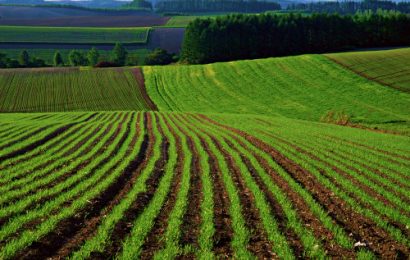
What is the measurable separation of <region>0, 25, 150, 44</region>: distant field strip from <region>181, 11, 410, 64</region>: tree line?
196 ft

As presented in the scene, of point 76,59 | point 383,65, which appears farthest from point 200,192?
point 76,59

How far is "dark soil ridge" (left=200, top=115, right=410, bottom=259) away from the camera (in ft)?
33.6

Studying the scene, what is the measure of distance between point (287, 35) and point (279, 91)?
4459cm

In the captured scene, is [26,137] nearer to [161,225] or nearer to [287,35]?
[161,225]

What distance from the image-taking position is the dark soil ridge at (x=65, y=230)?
9.23 meters

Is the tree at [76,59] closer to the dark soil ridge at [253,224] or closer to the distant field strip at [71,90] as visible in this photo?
the distant field strip at [71,90]

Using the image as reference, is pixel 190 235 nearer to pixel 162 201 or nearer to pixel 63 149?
pixel 162 201

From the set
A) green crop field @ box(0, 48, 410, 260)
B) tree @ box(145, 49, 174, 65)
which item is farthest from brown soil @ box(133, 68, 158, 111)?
tree @ box(145, 49, 174, 65)

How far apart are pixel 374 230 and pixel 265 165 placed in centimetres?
806

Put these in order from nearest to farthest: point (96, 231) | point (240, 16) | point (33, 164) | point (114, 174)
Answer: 1. point (96, 231)
2. point (114, 174)
3. point (33, 164)
4. point (240, 16)

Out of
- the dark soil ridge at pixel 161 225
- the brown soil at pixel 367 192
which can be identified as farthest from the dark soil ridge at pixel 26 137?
the brown soil at pixel 367 192

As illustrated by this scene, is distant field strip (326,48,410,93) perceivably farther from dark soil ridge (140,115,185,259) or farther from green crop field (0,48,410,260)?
dark soil ridge (140,115,185,259)

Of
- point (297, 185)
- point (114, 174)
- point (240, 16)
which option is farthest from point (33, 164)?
point (240, 16)

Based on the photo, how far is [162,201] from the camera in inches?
526
